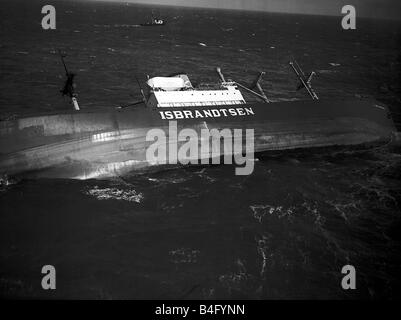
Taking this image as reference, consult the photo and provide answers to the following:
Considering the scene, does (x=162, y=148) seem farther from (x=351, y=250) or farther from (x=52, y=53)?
(x=52, y=53)

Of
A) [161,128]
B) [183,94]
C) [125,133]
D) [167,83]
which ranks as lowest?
[125,133]

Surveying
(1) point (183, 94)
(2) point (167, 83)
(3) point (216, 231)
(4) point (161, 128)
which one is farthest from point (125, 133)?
(3) point (216, 231)

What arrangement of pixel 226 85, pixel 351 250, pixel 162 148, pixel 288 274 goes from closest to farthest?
pixel 288 274 < pixel 351 250 < pixel 162 148 < pixel 226 85

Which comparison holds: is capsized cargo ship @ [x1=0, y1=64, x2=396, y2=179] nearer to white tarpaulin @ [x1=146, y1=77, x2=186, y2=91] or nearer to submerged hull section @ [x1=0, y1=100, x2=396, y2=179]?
submerged hull section @ [x1=0, y1=100, x2=396, y2=179]

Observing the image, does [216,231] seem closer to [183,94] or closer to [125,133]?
[125,133]

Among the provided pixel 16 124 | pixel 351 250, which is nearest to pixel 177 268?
pixel 351 250

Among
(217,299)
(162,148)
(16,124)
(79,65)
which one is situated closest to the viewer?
(217,299)

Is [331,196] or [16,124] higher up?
[16,124]
